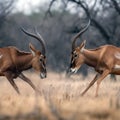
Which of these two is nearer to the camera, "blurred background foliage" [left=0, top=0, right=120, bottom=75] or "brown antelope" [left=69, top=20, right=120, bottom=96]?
"brown antelope" [left=69, top=20, right=120, bottom=96]

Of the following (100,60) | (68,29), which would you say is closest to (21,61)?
(100,60)

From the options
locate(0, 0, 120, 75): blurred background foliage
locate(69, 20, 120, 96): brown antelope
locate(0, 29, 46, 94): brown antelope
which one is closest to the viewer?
locate(69, 20, 120, 96): brown antelope

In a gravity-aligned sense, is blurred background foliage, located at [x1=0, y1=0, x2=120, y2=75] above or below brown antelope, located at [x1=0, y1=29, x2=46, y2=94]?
below

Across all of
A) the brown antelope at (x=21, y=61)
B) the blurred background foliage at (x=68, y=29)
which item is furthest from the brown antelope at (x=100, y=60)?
the blurred background foliage at (x=68, y=29)

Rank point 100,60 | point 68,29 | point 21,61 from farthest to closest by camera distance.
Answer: point 68,29
point 21,61
point 100,60

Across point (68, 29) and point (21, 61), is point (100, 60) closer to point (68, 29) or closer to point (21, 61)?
point (21, 61)

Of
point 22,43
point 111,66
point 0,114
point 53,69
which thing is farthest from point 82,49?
point 53,69

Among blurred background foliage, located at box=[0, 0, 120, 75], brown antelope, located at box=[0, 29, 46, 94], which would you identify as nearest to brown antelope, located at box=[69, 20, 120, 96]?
brown antelope, located at box=[0, 29, 46, 94]

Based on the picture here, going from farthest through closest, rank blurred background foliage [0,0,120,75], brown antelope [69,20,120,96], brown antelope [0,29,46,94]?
blurred background foliage [0,0,120,75] < brown antelope [0,29,46,94] < brown antelope [69,20,120,96]

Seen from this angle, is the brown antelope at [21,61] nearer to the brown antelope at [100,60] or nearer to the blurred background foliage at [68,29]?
the brown antelope at [100,60]

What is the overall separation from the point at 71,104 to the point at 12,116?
5.74 ft

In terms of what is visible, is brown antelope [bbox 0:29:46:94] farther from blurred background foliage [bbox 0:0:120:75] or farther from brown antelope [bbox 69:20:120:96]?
blurred background foliage [bbox 0:0:120:75]

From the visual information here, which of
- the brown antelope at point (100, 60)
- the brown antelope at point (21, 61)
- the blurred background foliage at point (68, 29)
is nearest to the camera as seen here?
the brown antelope at point (100, 60)

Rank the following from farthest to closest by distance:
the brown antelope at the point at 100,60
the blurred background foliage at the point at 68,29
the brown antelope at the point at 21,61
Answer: the blurred background foliage at the point at 68,29 → the brown antelope at the point at 21,61 → the brown antelope at the point at 100,60
